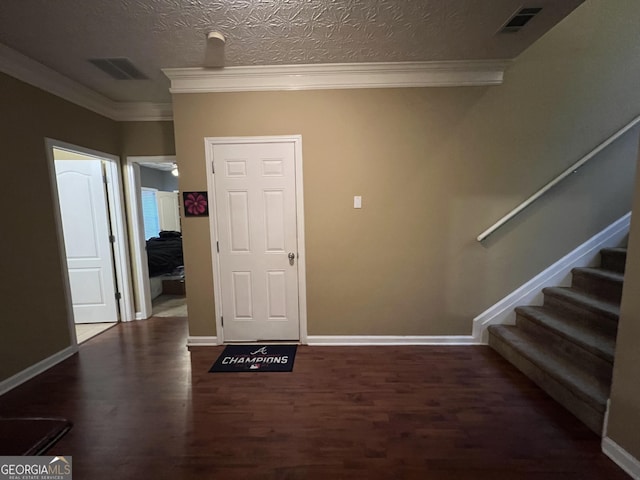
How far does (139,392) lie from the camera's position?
2.17 meters

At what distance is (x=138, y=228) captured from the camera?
140 inches

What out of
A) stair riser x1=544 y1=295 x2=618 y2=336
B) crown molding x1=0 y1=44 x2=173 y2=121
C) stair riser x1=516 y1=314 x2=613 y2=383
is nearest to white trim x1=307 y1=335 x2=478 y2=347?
stair riser x1=516 y1=314 x2=613 y2=383

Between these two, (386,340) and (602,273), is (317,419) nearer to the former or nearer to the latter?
(386,340)

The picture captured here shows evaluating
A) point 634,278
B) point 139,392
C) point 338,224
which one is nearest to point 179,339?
point 139,392

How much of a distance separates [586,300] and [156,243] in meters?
6.42

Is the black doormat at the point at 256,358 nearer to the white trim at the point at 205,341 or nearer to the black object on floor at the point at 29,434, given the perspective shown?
the white trim at the point at 205,341

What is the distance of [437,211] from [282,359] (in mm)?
2073

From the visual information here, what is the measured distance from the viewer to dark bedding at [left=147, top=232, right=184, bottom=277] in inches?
186

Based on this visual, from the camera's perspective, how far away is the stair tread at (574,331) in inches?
74.6

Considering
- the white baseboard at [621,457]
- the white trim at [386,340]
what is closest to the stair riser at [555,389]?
the white baseboard at [621,457]

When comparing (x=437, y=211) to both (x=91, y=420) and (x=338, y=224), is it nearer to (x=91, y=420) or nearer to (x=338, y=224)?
(x=338, y=224)

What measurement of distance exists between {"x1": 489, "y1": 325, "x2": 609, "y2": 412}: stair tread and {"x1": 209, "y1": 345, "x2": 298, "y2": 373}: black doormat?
6.52 ft

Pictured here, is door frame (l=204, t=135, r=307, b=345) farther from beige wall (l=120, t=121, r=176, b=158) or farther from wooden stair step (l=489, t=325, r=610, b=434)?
wooden stair step (l=489, t=325, r=610, b=434)

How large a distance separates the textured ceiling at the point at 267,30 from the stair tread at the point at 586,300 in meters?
2.15
